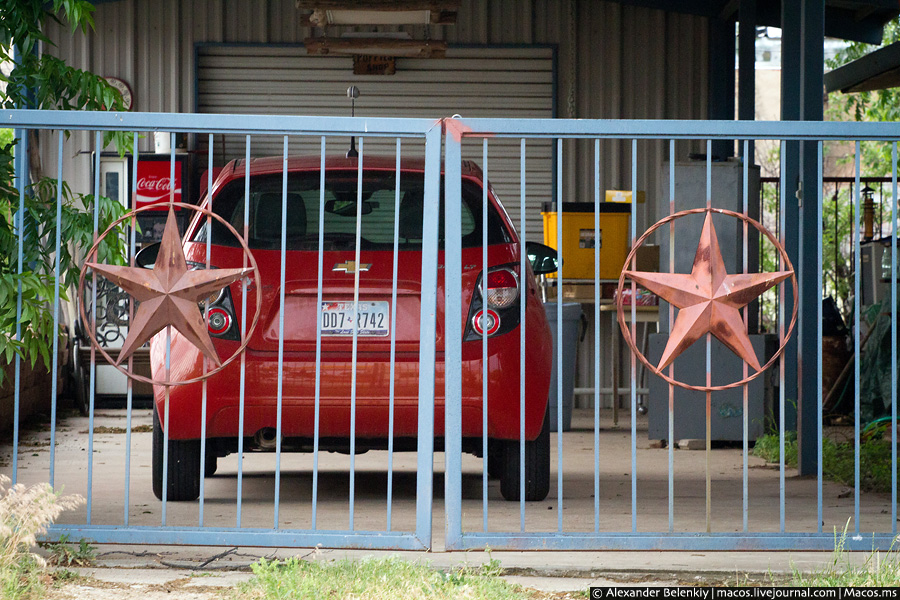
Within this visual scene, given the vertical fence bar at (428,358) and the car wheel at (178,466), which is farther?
the car wheel at (178,466)

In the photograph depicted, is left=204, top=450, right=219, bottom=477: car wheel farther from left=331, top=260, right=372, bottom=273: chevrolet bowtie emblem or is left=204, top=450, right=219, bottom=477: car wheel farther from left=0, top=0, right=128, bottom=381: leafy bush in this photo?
left=331, top=260, right=372, bottom=273: chevrolet bowtie emblem

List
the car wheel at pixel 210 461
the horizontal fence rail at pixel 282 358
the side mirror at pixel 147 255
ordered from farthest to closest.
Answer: the side mirror at pixel 147 255, the car wheel at pixel 210 461, the horizontal fence rail at pixel 282 358

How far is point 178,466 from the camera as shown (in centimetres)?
469

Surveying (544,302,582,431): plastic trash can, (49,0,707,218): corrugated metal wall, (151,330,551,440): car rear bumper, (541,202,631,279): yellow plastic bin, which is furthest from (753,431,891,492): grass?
(49,0,707,218): corrugated metal wall

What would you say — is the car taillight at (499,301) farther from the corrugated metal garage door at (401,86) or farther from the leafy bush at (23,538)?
the corrugated metal garage door at (401,86)

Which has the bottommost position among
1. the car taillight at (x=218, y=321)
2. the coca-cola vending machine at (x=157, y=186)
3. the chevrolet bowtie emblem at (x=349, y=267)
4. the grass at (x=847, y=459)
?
the grass at (x=847, y=459)

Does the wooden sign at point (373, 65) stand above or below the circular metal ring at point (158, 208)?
above

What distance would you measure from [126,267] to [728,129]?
2321 mm

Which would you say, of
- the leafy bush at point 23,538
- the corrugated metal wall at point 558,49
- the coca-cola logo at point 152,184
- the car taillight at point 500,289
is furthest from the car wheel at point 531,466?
the coca-cola logo at point 152,184

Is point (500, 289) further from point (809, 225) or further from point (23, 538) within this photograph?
point (809, 225)

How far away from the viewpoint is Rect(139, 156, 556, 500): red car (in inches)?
169

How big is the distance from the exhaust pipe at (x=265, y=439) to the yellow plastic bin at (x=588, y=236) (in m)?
4.85

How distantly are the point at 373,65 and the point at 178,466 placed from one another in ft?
23.7

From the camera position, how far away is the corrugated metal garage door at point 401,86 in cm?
1104
